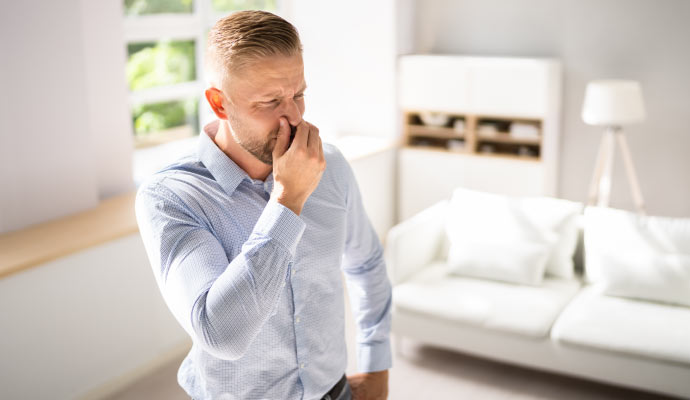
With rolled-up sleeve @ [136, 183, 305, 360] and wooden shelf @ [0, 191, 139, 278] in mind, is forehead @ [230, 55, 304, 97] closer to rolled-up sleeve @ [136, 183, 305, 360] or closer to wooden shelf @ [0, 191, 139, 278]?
rolled-up sleeve @ [136, 183, 305, 360]

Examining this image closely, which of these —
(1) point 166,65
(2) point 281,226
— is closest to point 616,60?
(1) point 166,65

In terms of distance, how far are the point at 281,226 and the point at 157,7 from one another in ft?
13.4

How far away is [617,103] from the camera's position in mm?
4664

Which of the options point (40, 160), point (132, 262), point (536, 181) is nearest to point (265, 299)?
point (132, 262)

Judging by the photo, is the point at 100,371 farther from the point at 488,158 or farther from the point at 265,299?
the point at 488,158

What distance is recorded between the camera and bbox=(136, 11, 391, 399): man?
115 cm

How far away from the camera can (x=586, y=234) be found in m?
3.75

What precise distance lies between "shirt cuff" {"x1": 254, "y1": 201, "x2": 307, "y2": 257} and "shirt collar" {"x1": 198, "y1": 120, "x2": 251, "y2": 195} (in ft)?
0.65

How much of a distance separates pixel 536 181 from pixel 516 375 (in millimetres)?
1990

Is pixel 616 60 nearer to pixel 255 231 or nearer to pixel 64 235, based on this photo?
pixel 64 235

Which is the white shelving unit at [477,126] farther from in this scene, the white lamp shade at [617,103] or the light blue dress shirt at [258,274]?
the light blue dress shirt at [258,274]

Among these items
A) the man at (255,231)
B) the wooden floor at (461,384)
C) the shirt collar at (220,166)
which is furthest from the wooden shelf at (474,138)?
the shirt collar at (220,166)

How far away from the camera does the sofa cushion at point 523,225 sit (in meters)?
3.86

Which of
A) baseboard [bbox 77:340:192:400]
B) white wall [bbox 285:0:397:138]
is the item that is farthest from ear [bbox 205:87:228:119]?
white wall [bbox 285:0:397:138]
